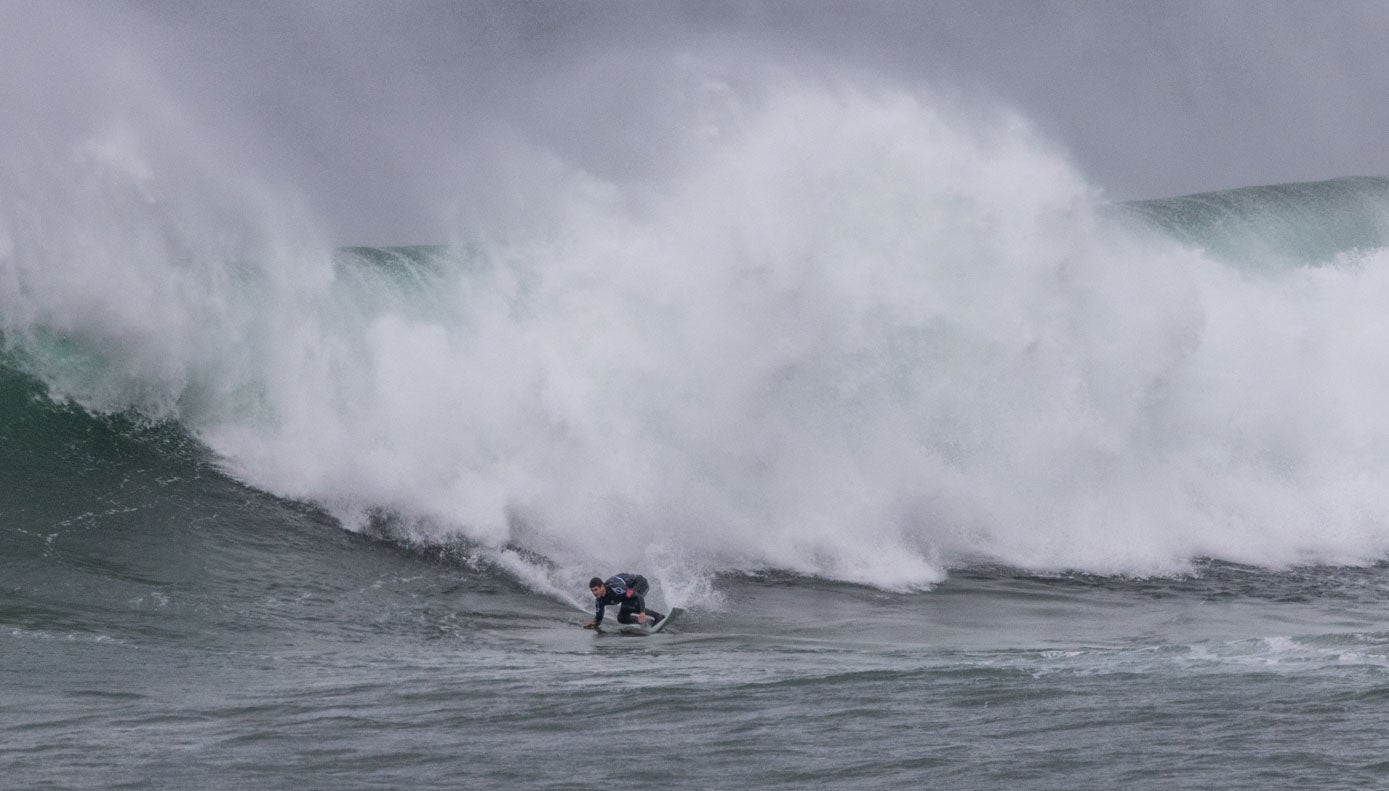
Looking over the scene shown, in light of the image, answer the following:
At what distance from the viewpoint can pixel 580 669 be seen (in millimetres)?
12297

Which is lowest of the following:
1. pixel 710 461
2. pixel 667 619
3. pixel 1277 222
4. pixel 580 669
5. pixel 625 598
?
pixel 580 669

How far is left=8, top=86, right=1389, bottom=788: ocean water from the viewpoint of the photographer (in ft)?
38.0

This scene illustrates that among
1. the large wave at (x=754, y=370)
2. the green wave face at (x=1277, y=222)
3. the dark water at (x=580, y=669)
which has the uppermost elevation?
the green wave face at (x=1277, y=222)

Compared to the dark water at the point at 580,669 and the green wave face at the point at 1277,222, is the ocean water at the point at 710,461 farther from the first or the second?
the green wave face at the point at 1277,222

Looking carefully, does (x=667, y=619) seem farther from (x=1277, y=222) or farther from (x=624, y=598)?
(x=1277, y=222)

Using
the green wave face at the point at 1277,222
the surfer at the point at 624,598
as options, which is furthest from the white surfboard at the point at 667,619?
the green wave face at the point at 1277,222

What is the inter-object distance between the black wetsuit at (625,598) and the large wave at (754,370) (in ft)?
7.63

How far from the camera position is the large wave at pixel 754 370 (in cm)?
1873

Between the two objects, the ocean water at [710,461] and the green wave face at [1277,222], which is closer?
the ocean water at [710,461]

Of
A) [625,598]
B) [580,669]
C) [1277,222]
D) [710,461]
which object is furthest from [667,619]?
[1277,222]

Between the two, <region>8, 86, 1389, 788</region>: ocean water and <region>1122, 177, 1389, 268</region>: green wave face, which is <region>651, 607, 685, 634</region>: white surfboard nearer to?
<region>8, 86, 1389, 788</region>: ocean water

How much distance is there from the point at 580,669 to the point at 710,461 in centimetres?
721

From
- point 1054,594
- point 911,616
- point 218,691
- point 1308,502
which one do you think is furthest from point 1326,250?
point 218,691

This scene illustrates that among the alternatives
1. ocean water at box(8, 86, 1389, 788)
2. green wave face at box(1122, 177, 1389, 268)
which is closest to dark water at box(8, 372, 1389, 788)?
ocean water at box(8, 86, 1389, 788)
